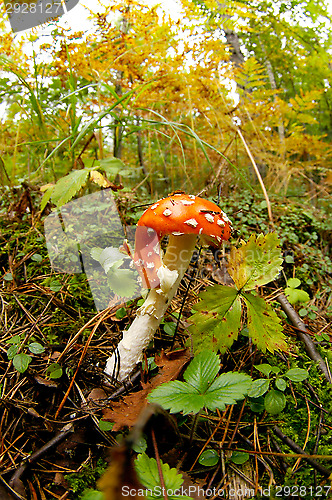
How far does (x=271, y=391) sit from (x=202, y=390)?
459 millimetres

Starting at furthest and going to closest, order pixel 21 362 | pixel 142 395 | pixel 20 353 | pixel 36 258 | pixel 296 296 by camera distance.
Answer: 1. pixel 36 258
2. pixel 296 296
3. pixel 20 353
4. pixel 21 362
5. pixel 142 395

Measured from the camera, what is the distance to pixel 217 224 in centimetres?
131

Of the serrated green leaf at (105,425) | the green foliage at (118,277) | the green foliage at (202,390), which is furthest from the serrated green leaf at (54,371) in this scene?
the green foliage at (202,390)

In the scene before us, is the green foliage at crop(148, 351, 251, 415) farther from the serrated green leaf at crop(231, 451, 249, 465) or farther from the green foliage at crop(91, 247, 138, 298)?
the green foliage at crop(91, 247, 138, 298)

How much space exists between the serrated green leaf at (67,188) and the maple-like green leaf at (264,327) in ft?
4.08

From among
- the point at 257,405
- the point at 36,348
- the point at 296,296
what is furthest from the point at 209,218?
the point at 36,348

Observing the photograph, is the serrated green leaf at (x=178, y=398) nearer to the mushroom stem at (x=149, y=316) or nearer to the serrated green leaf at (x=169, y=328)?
the mushroom stem at (x=149, y=316)

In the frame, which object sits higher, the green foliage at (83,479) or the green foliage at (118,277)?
the green foliage at (118,277)

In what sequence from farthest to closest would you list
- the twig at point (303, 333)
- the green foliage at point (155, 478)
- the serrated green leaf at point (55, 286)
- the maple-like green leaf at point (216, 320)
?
1. the serrated green leaf at point (55, 286)
2. the twig at point (303, 333)
3. the maple-like green leaf at point (216, 320)
4. the green foliage at point (155, 478)

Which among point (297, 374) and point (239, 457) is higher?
point (297, 374)

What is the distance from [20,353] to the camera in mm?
1551

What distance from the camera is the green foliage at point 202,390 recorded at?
40.0 inches

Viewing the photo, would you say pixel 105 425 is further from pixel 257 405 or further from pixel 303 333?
pixel 303 333

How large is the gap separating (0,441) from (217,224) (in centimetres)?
142
